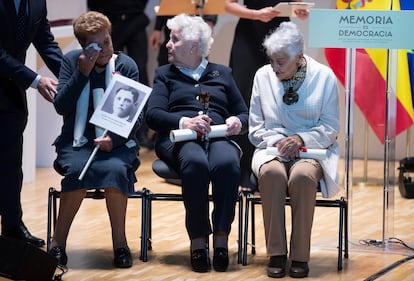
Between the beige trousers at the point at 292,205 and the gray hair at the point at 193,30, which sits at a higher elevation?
the gray hair at the point at 193,30

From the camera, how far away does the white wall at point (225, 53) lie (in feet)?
26.0

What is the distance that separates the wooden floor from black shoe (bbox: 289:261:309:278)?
0.05 metres

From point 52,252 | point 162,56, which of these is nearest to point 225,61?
point 162,56

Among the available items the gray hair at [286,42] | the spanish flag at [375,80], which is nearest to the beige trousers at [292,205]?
the gray hair at [286,42]

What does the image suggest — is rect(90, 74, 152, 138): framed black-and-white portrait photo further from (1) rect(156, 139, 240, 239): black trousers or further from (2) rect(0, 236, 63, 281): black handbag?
(2) rect(0, 236, 63, 281): black handbag

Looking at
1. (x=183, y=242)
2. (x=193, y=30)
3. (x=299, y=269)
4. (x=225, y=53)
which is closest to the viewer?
(x=299, y=269)

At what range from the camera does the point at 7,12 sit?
509 centimetres

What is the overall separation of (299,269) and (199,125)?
87 centimetres

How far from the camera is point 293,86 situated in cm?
507

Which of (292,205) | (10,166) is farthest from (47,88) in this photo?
(292,205)

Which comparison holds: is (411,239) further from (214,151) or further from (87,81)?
(87,81)

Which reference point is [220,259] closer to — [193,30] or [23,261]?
[23,261]

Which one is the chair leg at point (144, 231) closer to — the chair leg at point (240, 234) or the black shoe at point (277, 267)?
the chair leg at point (240, 234)

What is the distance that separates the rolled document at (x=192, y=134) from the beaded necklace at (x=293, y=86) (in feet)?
1.15
